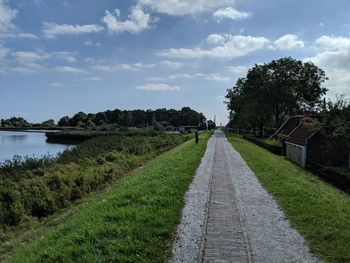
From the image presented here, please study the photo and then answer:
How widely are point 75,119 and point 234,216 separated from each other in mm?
151226

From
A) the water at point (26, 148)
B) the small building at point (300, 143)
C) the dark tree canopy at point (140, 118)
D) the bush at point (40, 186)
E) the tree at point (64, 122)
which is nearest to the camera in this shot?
the bush at point (40, 186)

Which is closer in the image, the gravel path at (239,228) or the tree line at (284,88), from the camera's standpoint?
the gravel path at (239,228)

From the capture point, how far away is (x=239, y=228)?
7.96 metres

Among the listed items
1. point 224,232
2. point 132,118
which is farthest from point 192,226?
point 132,118

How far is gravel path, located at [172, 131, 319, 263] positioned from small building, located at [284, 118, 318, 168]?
20349 mm

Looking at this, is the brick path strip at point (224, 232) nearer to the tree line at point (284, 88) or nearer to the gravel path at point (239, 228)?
the gravel path at point (239, 228)

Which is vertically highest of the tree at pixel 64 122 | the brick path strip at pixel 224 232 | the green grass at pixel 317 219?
the tree at pixel 64 122

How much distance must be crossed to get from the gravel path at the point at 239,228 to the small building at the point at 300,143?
20.3 meters

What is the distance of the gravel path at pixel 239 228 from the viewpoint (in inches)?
251

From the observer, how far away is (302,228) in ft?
25.9

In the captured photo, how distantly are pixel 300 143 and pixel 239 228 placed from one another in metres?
27.3

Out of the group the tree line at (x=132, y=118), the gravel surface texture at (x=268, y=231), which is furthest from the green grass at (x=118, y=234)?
the tree line at (x=132, y=118)

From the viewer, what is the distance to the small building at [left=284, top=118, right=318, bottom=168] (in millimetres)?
32128

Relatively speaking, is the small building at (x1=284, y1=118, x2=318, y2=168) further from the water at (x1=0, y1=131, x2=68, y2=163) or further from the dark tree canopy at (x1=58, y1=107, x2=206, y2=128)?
the dark tree canopy at (x1=58, y1=107, x2=206, y2=128)
